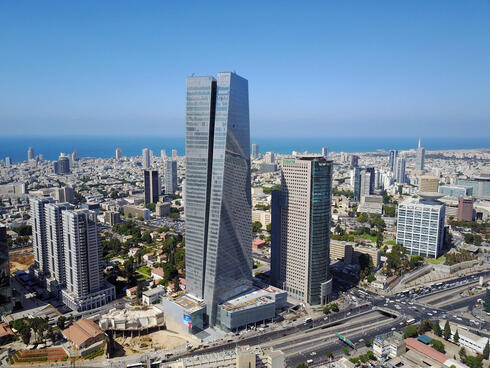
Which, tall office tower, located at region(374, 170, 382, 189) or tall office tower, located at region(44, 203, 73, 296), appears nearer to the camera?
tall office tower, located at region(44, 203, 73, 296)

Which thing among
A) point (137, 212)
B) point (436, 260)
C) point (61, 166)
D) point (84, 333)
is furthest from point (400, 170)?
point (61, 166)

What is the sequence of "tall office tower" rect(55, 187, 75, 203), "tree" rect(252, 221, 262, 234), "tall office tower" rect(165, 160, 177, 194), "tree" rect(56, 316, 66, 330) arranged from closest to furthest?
"tree" rect(56, 316, 66, 330), "tree" rect(252, 221, 262, 234), "tall office tower" rect(55, 187, 75, 203), "tall office tower" rect(165, 160, 177, 194)

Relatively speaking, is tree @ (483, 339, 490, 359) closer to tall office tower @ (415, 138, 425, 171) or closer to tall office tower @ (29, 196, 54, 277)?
tall office tower @ (29, 196, 54, 277)

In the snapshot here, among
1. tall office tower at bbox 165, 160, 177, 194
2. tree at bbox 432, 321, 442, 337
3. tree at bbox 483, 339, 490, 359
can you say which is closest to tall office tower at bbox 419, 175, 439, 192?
tree at bbox 432, 321, 442, 337

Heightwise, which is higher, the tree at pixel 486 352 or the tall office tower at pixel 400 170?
the tall office tower at pixel 400 170

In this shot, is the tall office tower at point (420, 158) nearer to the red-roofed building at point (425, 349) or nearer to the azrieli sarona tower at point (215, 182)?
the red-roofed building at point (425, 349)

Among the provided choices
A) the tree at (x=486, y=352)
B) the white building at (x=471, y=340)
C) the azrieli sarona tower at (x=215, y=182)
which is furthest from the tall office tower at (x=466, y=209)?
the azrieli sarona tower at (x=215, y=182)

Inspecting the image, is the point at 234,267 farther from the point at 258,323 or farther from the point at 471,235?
the point at 471,235

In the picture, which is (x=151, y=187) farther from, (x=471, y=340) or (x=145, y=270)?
(x=471, y=340)
